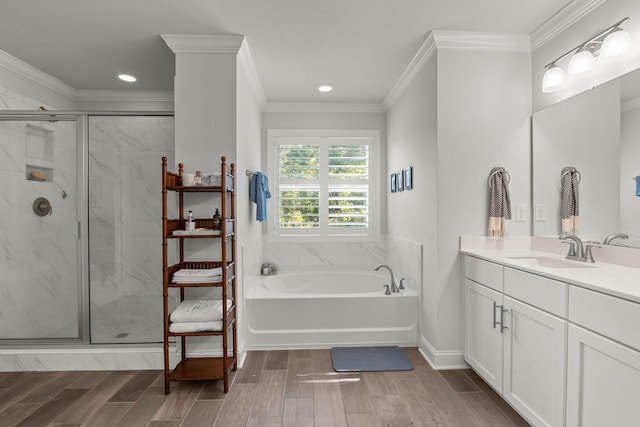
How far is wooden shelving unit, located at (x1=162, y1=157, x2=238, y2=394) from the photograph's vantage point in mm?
2297

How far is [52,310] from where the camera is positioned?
113 inches

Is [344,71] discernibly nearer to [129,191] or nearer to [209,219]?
[209,219]

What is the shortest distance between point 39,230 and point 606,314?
3.84 meters

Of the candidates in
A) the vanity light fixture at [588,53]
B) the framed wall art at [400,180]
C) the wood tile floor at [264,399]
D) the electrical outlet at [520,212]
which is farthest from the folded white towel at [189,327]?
the vanity light fixture at [588,53]

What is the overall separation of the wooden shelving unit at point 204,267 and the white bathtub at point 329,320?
1.32 feet

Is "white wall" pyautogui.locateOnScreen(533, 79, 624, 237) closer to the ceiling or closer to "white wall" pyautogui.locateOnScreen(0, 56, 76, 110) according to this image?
the ceiling

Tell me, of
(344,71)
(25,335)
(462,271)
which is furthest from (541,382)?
(25,335)

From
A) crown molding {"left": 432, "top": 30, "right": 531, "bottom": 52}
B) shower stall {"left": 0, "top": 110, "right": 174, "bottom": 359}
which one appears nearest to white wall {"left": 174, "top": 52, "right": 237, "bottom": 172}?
shower stall {"left": 0, "top": 110, "right": 174, "bottom": 359}

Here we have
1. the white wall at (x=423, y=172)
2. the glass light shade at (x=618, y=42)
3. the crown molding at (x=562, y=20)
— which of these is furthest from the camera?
the white wall at (x=423, y=172)

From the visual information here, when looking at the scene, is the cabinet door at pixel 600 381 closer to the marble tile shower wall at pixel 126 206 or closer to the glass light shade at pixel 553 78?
the glass light shade at pixel 553 78

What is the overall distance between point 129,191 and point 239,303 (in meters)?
1.39

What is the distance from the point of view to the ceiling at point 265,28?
7.28ft

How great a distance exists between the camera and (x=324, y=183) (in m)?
4.32

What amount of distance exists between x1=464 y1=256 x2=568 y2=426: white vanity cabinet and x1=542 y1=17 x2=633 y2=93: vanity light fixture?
1.30 meters
